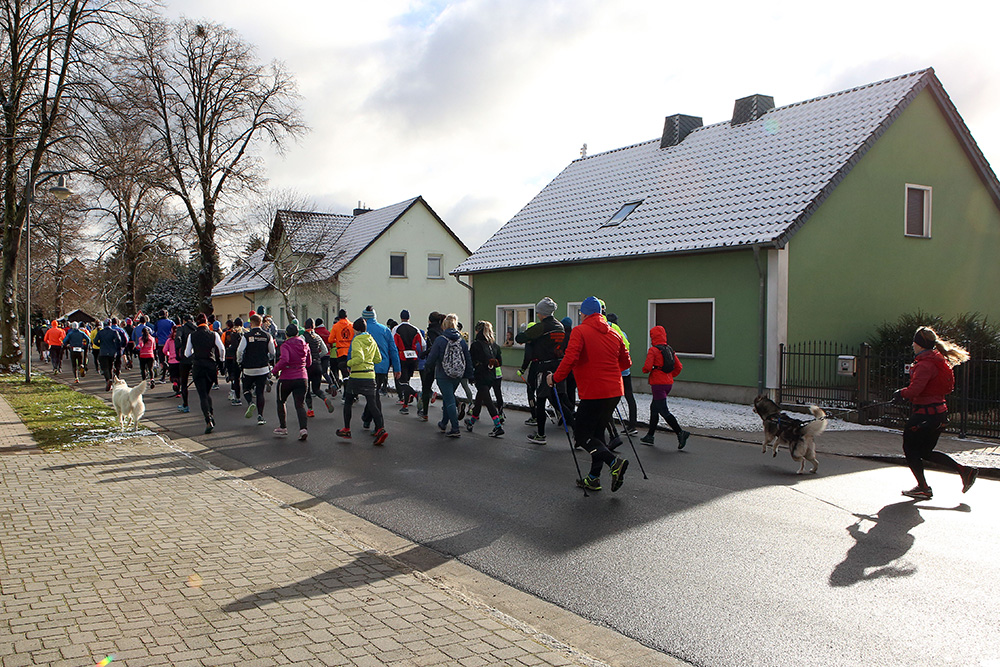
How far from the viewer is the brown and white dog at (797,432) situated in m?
9.11

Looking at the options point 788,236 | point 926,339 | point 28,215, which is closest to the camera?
point 926,339

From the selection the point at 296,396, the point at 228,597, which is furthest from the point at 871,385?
the point at 228,597

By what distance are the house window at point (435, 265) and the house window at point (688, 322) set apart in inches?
912

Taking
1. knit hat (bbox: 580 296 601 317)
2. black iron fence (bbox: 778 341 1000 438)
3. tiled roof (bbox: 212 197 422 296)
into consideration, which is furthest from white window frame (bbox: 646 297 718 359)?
tiled roof (bbox: 212 197 422 296)

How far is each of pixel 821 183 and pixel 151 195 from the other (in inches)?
1350

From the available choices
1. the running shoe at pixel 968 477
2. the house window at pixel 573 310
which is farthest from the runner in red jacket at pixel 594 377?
the house window at pixel 573 310

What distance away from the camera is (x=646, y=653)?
4.16 metres

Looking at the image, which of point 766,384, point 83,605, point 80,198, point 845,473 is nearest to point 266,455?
point 83,605

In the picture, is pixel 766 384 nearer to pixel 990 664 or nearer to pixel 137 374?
pixel 990 664

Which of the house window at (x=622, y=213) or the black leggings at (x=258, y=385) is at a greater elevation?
the house window at (x=622, y=213)

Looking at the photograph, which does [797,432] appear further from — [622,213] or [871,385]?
[622,213]

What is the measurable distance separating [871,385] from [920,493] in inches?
249

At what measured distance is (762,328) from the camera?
638 inches

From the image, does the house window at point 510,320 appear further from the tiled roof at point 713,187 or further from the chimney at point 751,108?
the chimney at point 751,108
